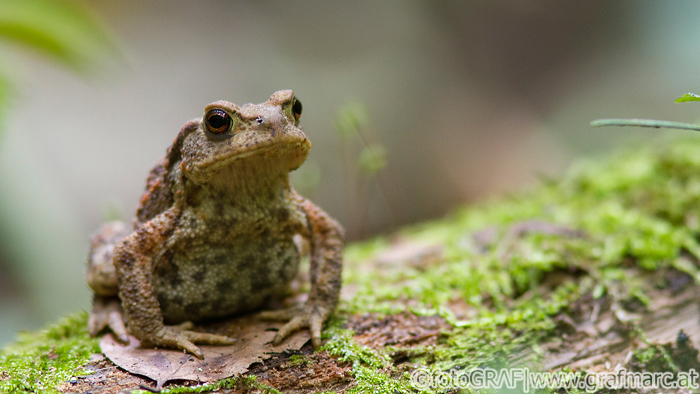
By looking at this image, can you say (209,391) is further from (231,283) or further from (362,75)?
(362,75)

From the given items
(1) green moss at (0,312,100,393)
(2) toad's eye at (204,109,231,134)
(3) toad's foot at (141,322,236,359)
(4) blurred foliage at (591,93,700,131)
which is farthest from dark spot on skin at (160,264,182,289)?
(4) blurred foliage at (591,93,700,131)

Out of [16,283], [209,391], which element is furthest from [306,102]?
[209,391]

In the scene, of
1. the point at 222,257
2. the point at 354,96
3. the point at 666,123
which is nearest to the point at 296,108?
the point at 222,257

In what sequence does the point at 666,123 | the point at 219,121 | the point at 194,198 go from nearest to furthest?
the point at 666,123, the point at 219,121, the point at 194,198

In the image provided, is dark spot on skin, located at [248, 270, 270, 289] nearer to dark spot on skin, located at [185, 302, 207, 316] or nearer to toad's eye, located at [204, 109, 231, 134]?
dark spot on skin, located at [185, 302, 207, 316]

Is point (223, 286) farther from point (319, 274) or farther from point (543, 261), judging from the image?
point (543, 261)

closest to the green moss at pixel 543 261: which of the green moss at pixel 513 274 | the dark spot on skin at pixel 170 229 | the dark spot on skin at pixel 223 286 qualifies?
the green moss at pixel 513 274

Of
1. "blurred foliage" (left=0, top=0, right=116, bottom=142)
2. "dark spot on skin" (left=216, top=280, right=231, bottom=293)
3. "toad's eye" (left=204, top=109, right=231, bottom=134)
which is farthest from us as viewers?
"blurred foliage" (left=0, top=0, right=116, bottom=142)
